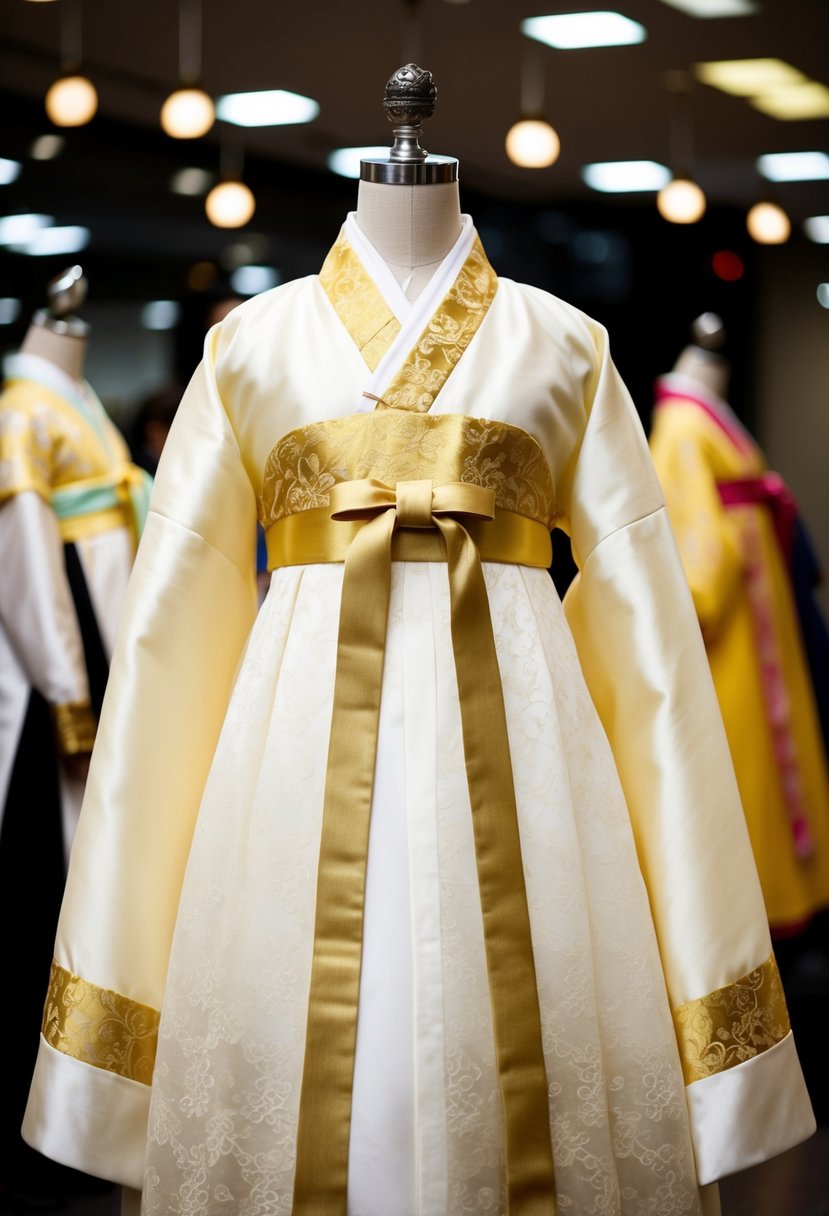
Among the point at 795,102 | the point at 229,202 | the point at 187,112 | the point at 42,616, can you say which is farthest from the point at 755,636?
the point at 795,102

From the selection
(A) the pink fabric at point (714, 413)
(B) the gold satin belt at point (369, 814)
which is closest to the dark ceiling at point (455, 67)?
(A) the pink fabric at point (714, 413)

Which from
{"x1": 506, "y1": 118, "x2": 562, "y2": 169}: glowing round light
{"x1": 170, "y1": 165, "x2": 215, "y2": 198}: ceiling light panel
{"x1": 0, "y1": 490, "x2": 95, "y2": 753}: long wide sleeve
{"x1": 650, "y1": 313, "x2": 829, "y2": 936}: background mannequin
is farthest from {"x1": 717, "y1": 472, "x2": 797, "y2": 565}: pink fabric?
{"x1": 170, "y1": 165, "x2": 215, "y2": 198}: ceiling light panel

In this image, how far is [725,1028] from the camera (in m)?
1.21

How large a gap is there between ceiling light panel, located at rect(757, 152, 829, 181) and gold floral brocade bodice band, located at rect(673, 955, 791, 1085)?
4177 millimetres

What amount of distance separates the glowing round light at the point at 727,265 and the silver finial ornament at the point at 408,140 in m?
4.01

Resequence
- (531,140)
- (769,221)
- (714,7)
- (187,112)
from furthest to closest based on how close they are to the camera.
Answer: (769,221) → (714,7) → (531,140) → (187,112)

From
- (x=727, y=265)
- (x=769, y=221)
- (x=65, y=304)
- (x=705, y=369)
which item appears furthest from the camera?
(x=727, y=265)

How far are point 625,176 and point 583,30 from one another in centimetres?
89

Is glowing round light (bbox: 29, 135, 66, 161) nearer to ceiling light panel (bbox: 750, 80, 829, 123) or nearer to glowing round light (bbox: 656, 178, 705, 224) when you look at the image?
glowing round light (bbox: 656, 178, 705, 224)

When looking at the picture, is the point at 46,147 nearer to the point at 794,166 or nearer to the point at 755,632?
the point at 794,166

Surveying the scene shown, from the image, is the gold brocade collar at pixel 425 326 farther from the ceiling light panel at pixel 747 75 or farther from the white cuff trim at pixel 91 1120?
the ceiling light panel at pixel 747 75

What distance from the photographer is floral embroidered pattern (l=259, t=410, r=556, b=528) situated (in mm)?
1223

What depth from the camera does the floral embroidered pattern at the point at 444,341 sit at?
123cm

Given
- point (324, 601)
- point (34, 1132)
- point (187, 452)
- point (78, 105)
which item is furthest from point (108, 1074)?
point (78, 105)
